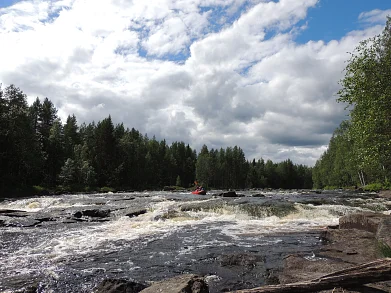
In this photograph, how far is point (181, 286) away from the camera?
7.36 metres

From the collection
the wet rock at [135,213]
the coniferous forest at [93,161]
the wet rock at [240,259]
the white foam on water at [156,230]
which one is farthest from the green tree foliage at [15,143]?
the wet rock at [240,259]

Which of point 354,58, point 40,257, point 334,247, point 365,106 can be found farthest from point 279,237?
point 354,58

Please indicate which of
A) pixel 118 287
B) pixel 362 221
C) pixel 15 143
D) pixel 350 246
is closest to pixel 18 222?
pixel 118 287

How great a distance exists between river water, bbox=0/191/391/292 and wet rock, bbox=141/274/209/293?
4.71ft

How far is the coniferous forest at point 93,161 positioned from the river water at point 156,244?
116 ft

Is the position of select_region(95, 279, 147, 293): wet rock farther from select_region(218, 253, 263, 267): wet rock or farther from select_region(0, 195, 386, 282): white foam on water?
select_region(218, 253, 263, 267): wet rock

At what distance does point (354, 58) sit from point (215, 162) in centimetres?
10927

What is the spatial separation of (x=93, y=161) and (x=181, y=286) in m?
83.7

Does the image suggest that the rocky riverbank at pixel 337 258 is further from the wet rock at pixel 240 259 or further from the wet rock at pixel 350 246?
the wet rock at pixel 240 259

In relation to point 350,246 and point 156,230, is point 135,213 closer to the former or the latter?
point 156,230

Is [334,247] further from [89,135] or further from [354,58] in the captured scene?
[89,135]

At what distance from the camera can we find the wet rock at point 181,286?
23.7ft

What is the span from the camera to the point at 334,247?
12.8 metres

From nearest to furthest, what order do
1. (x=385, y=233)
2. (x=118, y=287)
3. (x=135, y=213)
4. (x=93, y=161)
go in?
(x=118, y=287) < (x=385, y=233) < (x=135, y=213) < (x=93, y=161)
